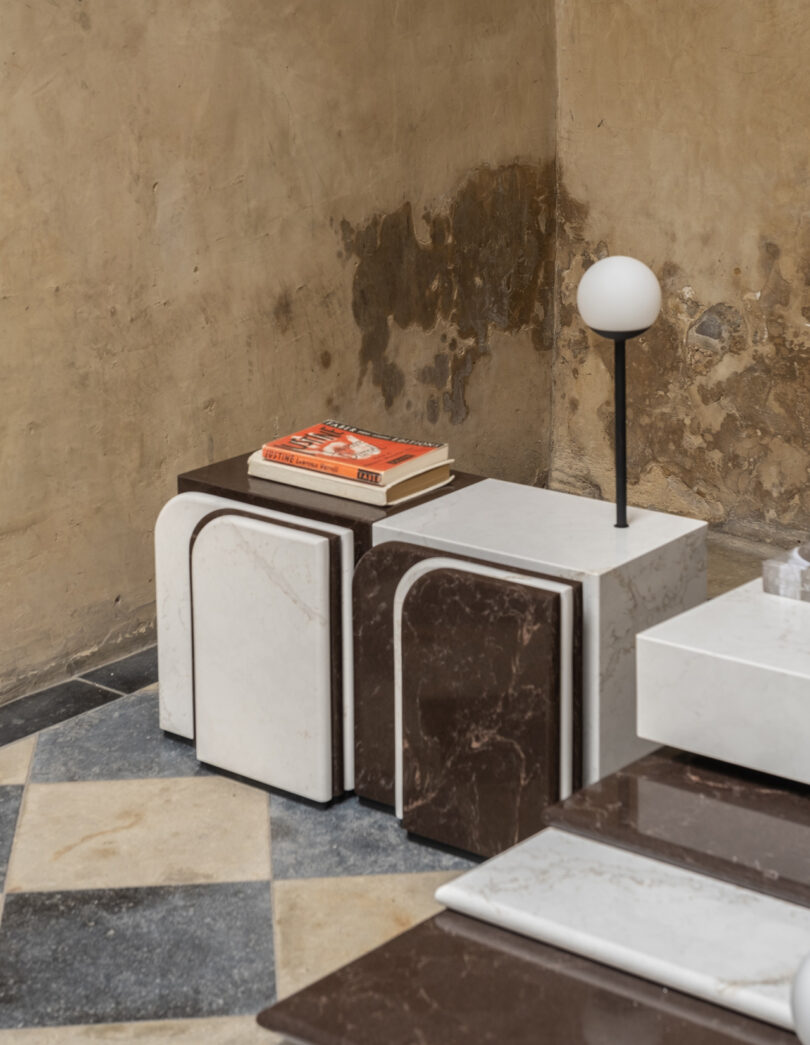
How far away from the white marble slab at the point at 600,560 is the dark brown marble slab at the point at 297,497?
0.05 m

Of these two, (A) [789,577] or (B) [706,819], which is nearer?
(B) [706,819]

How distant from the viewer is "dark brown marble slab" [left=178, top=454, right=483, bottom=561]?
3016 millimetres

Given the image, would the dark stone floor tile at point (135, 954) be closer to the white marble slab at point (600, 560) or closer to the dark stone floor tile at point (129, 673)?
the white marble slab at point (600, 560)

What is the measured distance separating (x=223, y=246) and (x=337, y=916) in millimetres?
1991

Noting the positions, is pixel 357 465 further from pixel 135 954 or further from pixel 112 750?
pixel 135 954

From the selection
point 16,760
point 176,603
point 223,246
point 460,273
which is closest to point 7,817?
point 16,760

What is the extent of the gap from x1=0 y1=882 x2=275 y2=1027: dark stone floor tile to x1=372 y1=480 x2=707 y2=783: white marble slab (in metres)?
0.69

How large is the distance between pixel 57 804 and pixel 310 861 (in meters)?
0.58

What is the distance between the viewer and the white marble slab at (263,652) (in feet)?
9.91

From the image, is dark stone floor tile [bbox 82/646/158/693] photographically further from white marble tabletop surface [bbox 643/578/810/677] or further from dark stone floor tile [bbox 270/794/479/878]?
white marble tabletop surface [bbox 643/578/810/677]

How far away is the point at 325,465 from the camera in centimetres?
316

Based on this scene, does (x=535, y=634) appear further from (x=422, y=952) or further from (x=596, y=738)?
(x=422, y=952)

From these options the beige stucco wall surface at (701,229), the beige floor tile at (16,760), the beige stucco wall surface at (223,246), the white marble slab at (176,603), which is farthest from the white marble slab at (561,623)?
the beige stucco wall surface at (701,229)

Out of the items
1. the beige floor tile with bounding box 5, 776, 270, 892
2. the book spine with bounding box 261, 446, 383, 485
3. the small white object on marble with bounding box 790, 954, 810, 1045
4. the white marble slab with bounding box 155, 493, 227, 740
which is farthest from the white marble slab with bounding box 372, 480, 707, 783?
the small white object on marble with bounding box 790, 954, 810, 1045
